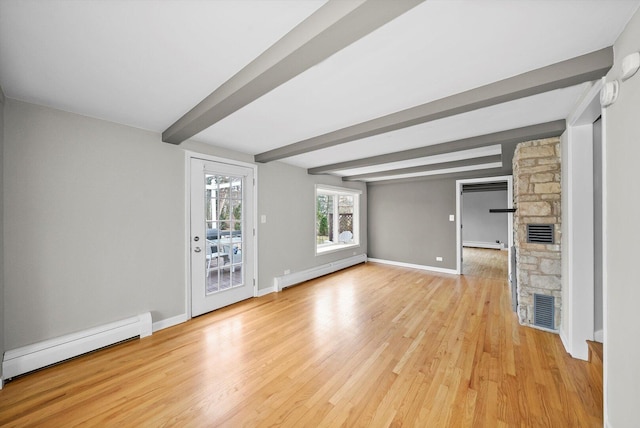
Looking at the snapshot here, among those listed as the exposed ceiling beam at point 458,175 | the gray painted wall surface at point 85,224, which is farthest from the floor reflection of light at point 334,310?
the exposed ceiling beam at point 458,175

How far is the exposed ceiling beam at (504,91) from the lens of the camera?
141cm

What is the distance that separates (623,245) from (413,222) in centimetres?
492

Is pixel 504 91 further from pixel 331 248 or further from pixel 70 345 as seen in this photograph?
pixel 331 248

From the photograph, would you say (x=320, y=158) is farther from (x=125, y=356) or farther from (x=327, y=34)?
(x=125, y=356)

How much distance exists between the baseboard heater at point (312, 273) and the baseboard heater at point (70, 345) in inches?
78.1

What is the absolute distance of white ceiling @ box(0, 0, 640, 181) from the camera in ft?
3.64

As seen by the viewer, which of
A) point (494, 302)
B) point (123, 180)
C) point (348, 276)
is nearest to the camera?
point (123, 180)

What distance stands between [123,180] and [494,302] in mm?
5161

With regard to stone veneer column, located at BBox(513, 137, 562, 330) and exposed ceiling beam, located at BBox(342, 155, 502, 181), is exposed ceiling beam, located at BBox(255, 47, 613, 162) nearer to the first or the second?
stone veneer column, located at BBox(513, 137, 562, 330)

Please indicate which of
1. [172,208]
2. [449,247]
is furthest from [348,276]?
[172,208]

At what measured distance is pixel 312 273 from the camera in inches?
192

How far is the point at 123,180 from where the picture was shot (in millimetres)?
2539

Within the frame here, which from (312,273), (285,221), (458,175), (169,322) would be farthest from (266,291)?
(458,175)

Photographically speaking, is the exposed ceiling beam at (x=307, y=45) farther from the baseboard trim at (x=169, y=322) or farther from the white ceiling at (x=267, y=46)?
the baseboard trim at (x=169, y=322)
